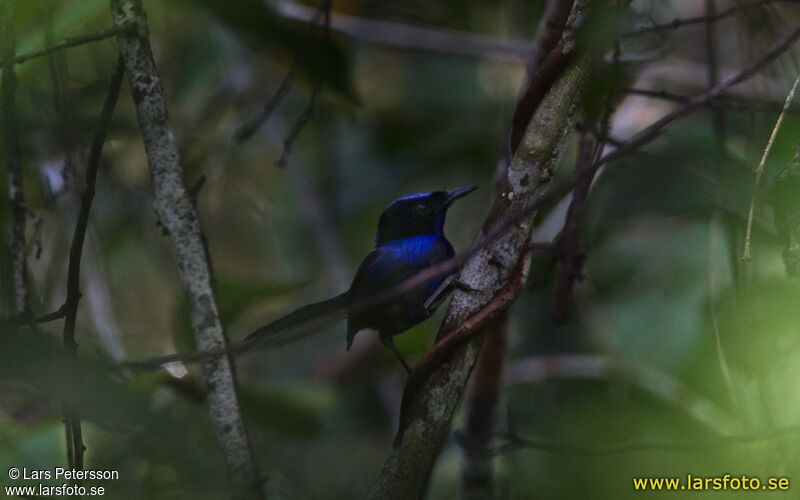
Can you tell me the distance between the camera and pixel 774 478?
1.83 meters

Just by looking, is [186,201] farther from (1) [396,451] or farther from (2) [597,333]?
(2) [597,333]

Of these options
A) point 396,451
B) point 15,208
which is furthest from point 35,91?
point 396,451

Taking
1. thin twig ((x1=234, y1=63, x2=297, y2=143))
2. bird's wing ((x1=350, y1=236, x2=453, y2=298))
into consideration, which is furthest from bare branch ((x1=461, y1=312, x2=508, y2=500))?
thin twig ((x1=234, y1=63, x2=297, y2=143))

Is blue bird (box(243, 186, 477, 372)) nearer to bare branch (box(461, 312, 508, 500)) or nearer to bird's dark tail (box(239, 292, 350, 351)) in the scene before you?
bird's dark tail (box(239, 292, 350, 351))

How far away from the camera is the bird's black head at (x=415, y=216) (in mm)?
2664

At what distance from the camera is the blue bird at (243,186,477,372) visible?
211 cm

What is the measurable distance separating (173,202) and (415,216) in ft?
3.75

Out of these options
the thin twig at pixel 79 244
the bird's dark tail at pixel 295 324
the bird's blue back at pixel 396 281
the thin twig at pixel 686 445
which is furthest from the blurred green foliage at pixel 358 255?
the bird's blue back at pixel 396 281

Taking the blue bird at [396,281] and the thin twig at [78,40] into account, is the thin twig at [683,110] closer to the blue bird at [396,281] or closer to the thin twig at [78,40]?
the blue bird at [396,281]

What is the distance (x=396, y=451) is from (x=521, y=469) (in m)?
1.66

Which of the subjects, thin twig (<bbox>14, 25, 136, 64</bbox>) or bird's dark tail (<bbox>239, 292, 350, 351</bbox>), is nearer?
bird's dark tail (<bbox>239, 292, 350, 351</bbox>)

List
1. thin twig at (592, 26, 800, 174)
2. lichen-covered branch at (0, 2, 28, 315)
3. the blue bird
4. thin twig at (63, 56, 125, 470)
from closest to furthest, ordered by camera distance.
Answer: thin twig at (592, 26, 800, 174)
thin twig at (63, 56, 125, 470)
lichen-covered branch at (0, 2, 28, 315)
the blue bird

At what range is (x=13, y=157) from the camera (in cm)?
204

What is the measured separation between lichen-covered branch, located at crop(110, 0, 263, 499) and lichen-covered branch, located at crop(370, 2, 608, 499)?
47cm
